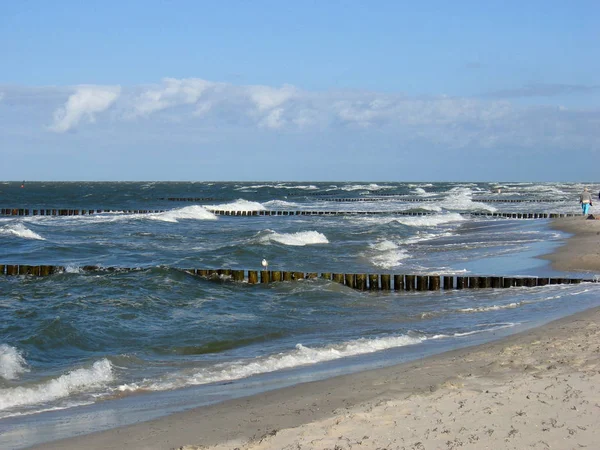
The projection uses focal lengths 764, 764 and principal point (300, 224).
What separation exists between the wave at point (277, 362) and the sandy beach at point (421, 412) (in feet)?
4.51

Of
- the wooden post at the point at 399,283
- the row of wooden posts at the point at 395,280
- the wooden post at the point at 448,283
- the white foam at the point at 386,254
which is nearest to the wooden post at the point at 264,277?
the row of wooden posts at the point at 395,280

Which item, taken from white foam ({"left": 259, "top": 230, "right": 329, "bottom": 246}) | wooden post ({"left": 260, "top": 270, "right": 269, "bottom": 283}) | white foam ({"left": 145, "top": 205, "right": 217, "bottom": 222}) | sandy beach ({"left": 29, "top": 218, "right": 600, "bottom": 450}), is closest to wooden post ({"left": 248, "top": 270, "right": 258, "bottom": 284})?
wooden post ({"left": 260, "top": 270, "right": 269, "bottom": 283})

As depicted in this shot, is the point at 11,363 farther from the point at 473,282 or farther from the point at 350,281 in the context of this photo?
the point at 473,282

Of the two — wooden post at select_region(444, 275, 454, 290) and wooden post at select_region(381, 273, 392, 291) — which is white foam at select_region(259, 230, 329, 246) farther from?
wooden post at select_region(444, 275, 454, 290)

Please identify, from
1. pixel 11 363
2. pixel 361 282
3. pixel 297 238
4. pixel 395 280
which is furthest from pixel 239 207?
pixel 11 363

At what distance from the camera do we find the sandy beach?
20.2 ft

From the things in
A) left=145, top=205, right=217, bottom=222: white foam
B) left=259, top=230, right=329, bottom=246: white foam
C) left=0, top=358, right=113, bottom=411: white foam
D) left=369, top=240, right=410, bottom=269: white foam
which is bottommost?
left=0, top=358, right=113, bottom=411: white foam

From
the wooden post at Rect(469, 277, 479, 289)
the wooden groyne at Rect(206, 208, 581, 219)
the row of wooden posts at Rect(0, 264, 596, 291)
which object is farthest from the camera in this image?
the wooden groyne at Rect(206, 208, 581, 219)

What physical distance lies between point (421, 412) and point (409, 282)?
39.1 feet

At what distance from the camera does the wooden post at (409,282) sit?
61.2 ft

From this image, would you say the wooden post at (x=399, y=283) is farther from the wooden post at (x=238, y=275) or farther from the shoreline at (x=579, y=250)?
the shoreline at (x=579, y=250)

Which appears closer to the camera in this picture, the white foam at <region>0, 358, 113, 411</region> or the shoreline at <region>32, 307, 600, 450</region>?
the shoreline at <region>32, 307, 600, 450</region>

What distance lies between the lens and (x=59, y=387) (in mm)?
9516

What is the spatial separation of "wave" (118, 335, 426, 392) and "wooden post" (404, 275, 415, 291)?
6.56m
